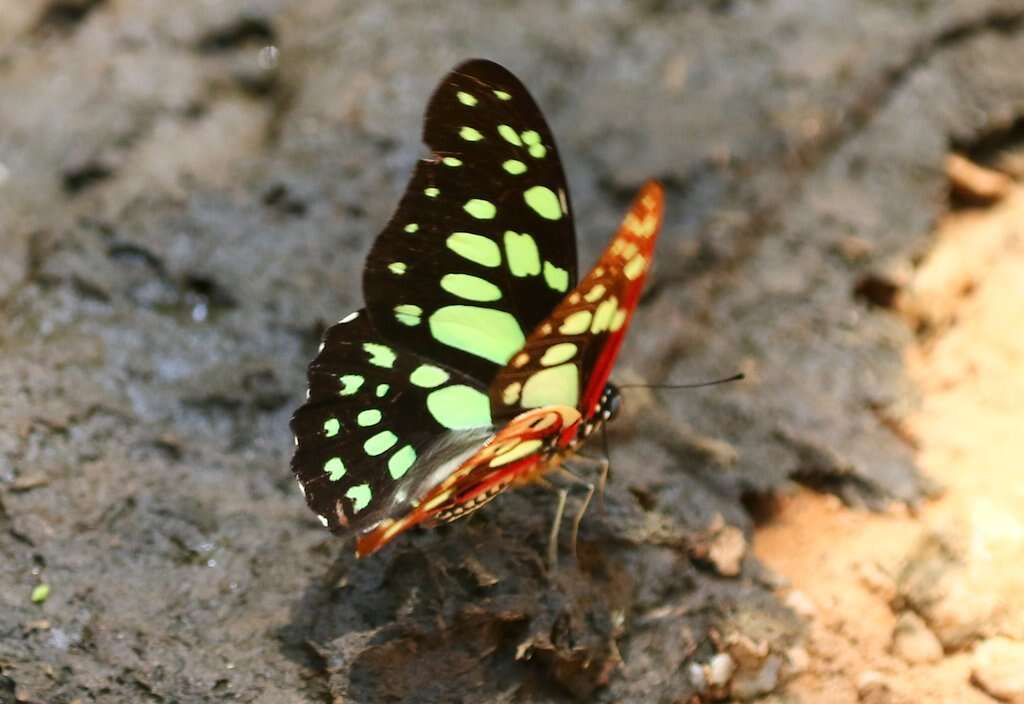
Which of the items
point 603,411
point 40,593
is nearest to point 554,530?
point 603,411

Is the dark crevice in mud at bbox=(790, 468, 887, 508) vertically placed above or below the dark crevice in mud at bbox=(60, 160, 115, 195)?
below

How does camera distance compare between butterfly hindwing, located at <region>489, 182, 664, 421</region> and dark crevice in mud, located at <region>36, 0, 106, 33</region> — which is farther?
dark crevice in mud, located at <region>36, 0, 106, 33</region>

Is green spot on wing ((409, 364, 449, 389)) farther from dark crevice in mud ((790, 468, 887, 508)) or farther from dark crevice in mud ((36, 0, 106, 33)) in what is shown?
dark crevice in mud ((36, 0, 106, 33))

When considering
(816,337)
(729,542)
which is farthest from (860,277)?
(729,542)

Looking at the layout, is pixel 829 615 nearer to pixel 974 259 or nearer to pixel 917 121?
pixel 974 259

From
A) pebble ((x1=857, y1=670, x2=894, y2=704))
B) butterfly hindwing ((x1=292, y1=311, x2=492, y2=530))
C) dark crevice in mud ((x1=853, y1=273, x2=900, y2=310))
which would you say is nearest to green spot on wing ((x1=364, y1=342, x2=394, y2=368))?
butterfly hindwing ((x1=292, y1=311, x2=492, y2=530))

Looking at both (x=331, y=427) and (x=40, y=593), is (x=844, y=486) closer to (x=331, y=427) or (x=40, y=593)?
(x=331, y=427)
